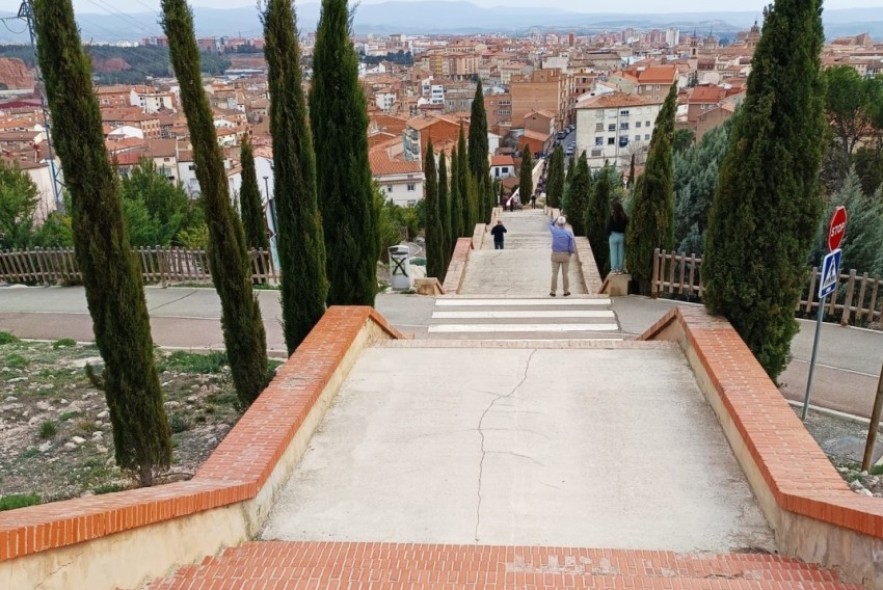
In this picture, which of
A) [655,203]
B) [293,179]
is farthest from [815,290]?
[293,179]

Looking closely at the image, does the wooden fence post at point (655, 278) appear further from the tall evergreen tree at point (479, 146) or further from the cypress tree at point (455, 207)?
the tall evergreen tree at point (479, 146)

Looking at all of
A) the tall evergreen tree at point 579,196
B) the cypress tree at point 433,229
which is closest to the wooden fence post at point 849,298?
the cypress tree at point 433,229

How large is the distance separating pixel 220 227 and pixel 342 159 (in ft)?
7.68

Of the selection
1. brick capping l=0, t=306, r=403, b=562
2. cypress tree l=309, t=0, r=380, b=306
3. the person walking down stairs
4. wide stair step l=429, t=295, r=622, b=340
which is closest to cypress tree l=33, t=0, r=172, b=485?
brick capping l=0, t=306, r=403, b=562

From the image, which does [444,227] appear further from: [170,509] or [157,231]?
[170,509]

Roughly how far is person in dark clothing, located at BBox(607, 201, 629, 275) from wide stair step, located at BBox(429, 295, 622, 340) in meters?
1.23

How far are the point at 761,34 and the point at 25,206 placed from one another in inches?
761

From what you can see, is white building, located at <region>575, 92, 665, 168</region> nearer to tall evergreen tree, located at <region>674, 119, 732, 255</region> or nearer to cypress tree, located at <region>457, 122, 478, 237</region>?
cypress tree, located at <region>457, 122, 478, 237</region>

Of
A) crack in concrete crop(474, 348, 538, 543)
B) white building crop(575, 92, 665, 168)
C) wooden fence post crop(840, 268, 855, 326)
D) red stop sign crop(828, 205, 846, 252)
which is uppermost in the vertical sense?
red stop sign crop(828, 205, 846, 252)

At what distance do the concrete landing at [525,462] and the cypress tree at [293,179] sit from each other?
1381 mm

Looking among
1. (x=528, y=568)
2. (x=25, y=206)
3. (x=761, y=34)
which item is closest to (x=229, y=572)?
(x=528, y=568)

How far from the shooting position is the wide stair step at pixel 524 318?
1060 cm

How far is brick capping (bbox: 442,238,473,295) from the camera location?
16.2 m

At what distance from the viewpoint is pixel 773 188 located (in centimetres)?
718
